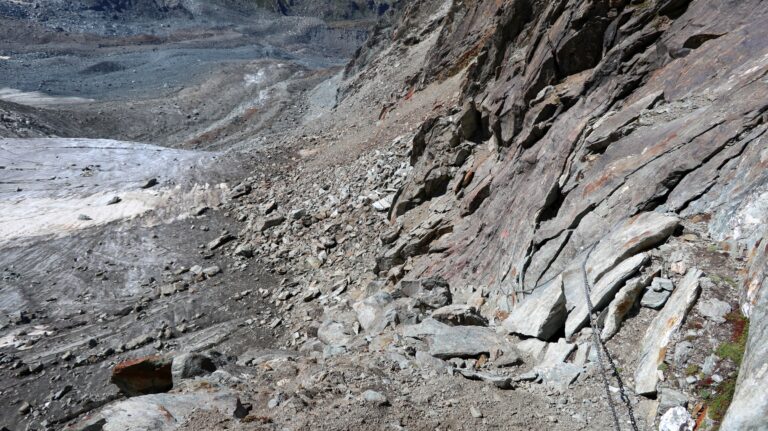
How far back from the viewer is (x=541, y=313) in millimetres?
6875

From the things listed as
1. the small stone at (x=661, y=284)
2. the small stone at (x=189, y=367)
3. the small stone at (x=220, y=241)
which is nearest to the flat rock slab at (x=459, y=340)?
the small stone at (x=661, y=284)

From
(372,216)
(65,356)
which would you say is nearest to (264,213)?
(372,216)

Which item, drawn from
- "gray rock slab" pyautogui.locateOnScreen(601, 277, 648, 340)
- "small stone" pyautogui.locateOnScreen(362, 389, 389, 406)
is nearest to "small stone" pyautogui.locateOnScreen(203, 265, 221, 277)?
"small stone" pyautogui.locateOnScreen(362, 389, 389, 406)

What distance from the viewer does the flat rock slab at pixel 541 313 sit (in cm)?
666

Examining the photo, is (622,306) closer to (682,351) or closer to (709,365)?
(682,351)

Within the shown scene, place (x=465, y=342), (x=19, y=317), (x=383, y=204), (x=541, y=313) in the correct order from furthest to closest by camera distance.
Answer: (x=383, y=204) < (x=19, y=317) < (x=465, y=342) < (x=541, y=313)

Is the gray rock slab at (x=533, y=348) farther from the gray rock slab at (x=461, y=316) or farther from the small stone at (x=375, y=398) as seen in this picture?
the small stone at (x=375, y=398)

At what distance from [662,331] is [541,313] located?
5.96 feet

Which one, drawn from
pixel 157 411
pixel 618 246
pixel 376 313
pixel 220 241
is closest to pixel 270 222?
→ pixel 220 241

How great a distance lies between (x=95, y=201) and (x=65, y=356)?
9671mm

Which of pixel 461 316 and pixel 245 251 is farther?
pixel 245 251

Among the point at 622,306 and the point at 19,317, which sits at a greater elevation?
the point at 622,306

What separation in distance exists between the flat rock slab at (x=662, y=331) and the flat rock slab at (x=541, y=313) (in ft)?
4.33

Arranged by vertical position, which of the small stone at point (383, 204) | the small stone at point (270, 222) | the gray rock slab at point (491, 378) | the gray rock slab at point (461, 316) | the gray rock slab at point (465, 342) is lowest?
the small stone at point (270, 222)
